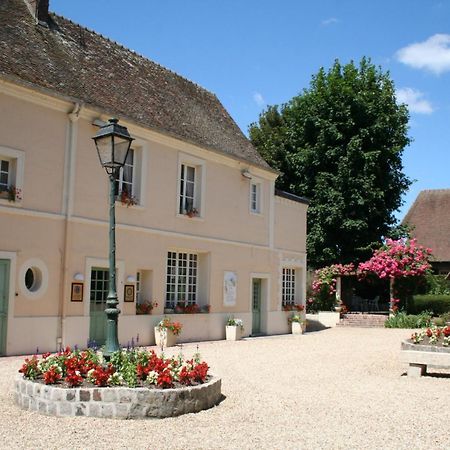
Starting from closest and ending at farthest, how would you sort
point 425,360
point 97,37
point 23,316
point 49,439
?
point 49,439
point 425,360
point 23,316
point 97,37

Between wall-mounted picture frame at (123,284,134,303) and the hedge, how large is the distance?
1538cm

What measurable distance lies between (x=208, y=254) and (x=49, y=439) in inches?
468

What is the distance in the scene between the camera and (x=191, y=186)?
17344 millimetres

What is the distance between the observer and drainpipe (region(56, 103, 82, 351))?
13.0 m

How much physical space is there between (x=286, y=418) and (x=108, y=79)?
11.5m

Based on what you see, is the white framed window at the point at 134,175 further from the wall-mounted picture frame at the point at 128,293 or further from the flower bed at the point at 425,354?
the flower bed at the point at 425,354

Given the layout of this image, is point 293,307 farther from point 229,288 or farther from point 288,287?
point 229,288

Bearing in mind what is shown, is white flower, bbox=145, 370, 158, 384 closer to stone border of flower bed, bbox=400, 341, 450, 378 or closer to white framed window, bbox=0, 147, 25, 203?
stone border of flower bed, bbox=400, 341, 450, 378

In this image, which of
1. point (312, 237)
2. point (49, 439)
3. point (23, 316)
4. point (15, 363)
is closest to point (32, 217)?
point (23, 316)

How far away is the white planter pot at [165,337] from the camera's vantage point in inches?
592

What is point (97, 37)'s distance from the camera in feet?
57.1

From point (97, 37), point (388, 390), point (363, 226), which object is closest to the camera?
point (388, 390)

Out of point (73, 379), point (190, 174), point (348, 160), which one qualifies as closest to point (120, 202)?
point (190, 174)

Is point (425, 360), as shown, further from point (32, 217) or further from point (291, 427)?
point (32, 217)
